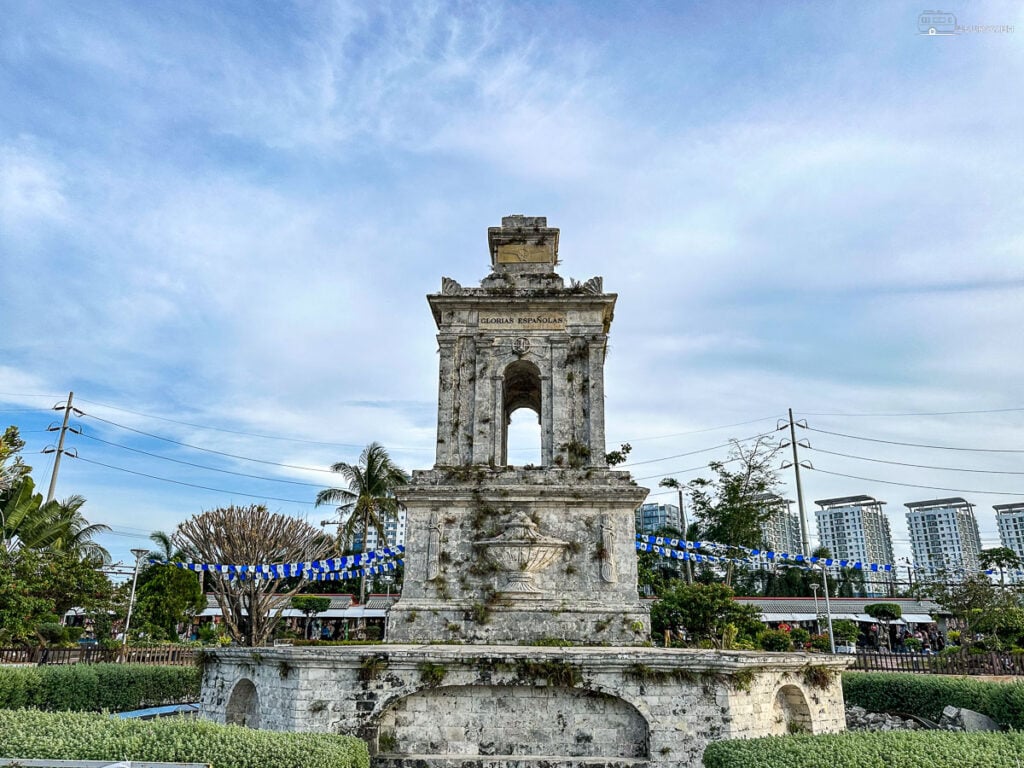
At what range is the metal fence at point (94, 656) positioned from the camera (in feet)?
70.9

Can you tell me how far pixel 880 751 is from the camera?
30.8 feet

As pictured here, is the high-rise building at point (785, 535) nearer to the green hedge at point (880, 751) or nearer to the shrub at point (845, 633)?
the shrub at point (845, 633)

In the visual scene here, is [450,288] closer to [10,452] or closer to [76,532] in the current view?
[10,452]

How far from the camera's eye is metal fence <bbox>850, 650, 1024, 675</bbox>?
73.0 ft

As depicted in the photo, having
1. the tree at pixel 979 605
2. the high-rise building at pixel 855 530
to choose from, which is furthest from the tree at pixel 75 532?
the high-rise building at pixel 855 530

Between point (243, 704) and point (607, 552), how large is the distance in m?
8.74

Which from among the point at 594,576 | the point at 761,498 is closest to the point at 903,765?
the point at 594,576

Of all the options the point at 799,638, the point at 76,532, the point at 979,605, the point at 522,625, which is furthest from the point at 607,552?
the point at 76,532

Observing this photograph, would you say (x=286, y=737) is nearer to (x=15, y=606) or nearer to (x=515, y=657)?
(x=515, y=657)

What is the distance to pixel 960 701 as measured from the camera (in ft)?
55.8

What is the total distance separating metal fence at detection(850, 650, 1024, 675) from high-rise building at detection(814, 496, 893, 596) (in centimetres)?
10876

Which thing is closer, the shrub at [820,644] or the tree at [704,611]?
the tree at [704,611]

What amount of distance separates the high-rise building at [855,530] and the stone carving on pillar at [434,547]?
122175 millimetres

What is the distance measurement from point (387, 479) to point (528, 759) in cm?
3470
